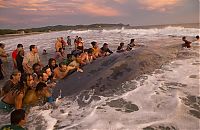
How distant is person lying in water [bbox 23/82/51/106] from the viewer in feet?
22.3

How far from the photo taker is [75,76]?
26.5 ft

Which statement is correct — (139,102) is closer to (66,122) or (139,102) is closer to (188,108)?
(188,108)

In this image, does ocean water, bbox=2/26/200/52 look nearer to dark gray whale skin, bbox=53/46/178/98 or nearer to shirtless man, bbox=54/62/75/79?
shirtless man, bbox=54/62/75/79

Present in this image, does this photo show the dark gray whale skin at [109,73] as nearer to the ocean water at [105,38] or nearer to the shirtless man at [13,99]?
the shirtless man at [13,99]

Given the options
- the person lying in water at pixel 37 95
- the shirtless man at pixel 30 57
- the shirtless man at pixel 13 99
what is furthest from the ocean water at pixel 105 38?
the shirtless man at pixel 13 99

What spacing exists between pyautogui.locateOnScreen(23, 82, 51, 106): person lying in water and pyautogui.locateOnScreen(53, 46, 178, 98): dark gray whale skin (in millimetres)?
441

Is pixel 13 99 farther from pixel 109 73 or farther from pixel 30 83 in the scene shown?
pixel 109 73

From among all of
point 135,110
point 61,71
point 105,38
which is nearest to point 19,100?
point 135,110

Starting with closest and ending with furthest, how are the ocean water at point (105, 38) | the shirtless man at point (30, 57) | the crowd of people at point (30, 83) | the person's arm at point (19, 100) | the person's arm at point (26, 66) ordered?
1. the person's arm at point (19, 100)
2. the crowd of people at point (30, 83)
3. the person's arm at point (26, 66)
4. the shirtless man at point (30, 57)
5. the ocean water at point (105, 38)

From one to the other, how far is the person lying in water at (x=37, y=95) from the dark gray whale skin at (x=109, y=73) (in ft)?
1.45

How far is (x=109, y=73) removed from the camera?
7715 mm

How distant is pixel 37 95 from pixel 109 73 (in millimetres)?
2038

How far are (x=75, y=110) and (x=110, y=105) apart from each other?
79cm

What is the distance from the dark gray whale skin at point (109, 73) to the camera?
7230mm
